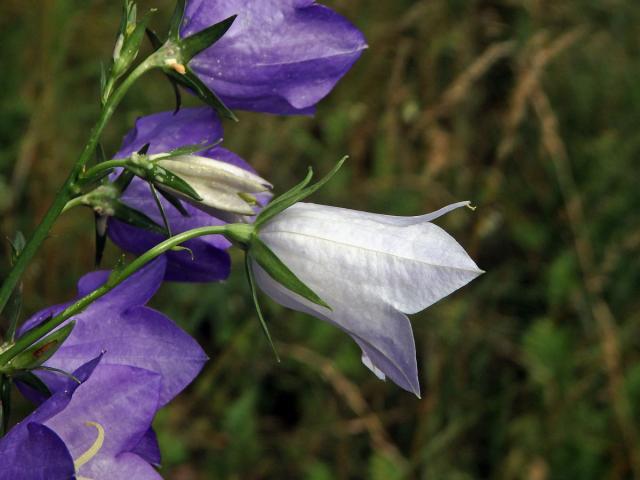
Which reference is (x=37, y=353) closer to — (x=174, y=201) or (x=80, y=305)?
(x=80, y=305)

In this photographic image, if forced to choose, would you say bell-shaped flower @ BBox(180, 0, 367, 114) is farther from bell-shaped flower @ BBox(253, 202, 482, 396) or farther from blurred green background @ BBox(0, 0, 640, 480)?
blurred green background @ BBox(0, 0, 640, 480)

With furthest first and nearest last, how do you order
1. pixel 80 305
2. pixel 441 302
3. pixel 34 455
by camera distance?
pixel 441 302, pixel 80 305, pixel 34 455

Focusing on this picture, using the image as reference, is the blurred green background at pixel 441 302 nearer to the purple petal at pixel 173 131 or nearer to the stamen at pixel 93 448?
the purple petal at pixel 173 131

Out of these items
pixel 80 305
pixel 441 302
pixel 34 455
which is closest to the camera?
pixel 34 455

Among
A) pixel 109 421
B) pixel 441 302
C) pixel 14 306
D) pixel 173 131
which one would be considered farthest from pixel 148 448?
pixel 441 302

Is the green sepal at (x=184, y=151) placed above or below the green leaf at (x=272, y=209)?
above

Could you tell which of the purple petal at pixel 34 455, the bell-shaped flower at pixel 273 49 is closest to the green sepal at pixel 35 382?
the purple petal at pixel 34 455

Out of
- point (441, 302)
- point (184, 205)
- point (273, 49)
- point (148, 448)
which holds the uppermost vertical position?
point (273, 49)
